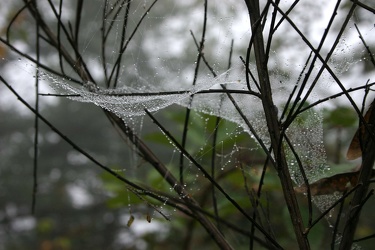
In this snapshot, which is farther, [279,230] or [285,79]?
[279,230]

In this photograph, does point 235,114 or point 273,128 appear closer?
point 273,128

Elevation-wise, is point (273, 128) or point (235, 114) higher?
point (235, 114)

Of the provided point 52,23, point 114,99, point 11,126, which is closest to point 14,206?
point 11,126

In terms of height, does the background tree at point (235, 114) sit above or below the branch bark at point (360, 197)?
above

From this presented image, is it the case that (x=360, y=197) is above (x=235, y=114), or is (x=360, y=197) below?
below

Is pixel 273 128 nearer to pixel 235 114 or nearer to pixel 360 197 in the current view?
pixel 360 197

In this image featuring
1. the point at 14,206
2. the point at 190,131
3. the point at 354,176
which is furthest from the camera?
the point at 14,206

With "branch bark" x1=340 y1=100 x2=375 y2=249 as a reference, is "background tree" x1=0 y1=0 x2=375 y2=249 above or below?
above

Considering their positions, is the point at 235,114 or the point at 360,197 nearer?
the point at 360,197

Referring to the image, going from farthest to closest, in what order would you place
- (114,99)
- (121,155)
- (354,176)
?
(121,155) < (114,99) < (354,176)

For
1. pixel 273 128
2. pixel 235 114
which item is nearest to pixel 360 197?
pixel 273 128

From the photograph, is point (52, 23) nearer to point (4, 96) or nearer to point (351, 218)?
point (4, 96)
